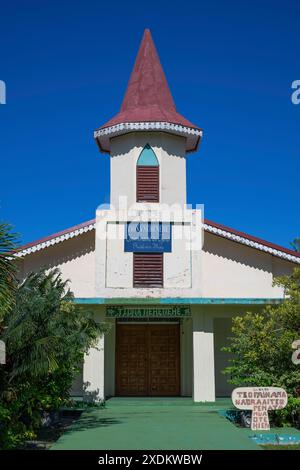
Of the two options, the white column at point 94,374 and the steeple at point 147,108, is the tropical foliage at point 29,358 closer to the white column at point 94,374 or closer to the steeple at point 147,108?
the white column at point 94,374

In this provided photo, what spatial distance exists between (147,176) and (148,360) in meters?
5.69

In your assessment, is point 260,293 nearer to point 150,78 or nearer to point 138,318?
point 138,318

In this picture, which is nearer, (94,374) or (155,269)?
(94,374)

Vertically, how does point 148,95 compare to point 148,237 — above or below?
above

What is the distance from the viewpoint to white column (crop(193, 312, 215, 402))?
647 inches

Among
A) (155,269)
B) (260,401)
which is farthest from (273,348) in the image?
(155,269)

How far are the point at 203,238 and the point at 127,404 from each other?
5.28 m

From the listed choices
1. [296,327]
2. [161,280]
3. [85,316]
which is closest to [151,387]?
[161,280]

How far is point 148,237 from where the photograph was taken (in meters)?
17.6

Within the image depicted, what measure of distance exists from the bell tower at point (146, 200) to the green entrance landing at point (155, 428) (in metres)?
3.17

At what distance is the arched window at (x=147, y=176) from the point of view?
18.3 metres

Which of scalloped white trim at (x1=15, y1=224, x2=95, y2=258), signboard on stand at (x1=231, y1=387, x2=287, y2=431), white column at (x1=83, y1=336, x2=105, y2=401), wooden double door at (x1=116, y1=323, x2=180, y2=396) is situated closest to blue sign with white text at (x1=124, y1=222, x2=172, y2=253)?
scalloped white trim at (x1=15, y1=224, x2=95, y2=258)

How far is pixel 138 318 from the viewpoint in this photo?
18.1 metres

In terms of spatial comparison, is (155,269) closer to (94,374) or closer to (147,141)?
(94,374)
